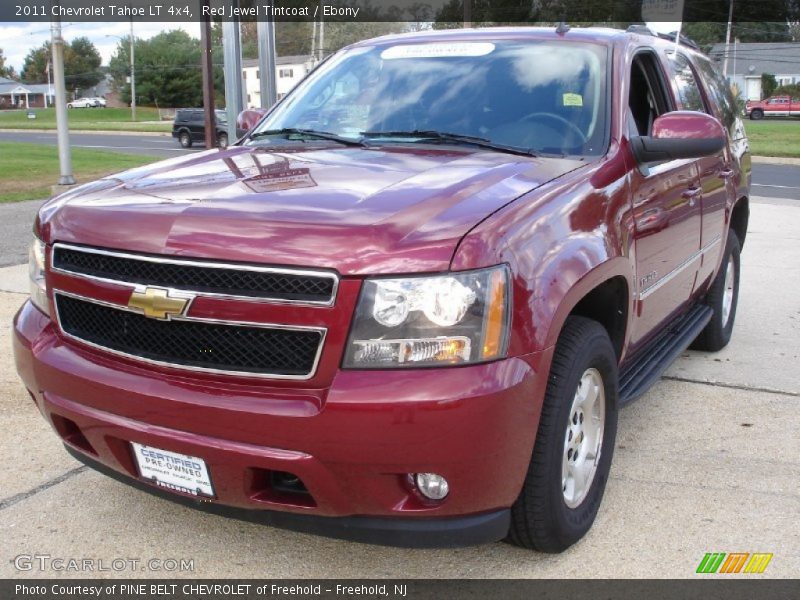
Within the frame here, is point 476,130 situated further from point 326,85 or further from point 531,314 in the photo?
point 531,314

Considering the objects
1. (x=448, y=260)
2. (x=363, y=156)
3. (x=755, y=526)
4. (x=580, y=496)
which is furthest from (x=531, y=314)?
(x=755, y=526)

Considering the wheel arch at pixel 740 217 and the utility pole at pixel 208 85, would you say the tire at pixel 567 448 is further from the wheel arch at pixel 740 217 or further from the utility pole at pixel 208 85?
the utility pole at pixel 208 85

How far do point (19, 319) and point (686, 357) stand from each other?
4.05m

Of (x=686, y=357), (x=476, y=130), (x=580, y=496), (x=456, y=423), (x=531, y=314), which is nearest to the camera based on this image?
(x=456, y=423)

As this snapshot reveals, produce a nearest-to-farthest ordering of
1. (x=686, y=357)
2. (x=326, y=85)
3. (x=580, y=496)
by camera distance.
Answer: (x=580, y=496)
(x=326, y=85)
(x=686, y=357)

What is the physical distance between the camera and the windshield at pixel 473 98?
3652mm

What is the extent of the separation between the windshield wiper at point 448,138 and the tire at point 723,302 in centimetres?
235

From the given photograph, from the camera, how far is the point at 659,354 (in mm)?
4273

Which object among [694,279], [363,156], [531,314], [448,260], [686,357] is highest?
[363,156]

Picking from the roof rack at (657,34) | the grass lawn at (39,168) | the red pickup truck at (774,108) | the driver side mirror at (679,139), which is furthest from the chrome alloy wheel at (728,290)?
the red pickup truck at (774,108)

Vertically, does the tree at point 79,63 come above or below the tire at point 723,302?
above

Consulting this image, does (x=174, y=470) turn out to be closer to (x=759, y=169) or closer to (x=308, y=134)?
(x=308, y=134)

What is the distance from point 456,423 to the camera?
2379 millimetres

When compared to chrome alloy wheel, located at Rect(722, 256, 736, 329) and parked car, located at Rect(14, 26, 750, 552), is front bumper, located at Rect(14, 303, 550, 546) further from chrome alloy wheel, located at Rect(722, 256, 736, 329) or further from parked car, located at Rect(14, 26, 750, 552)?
chrome alloy wheel, located at Rect(722, 256, 736, 329)
